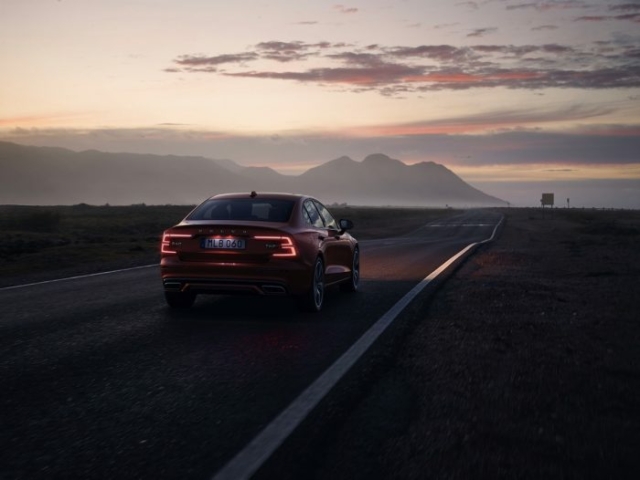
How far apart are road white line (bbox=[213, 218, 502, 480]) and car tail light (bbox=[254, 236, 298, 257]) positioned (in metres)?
1.60

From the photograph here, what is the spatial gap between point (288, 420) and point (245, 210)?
17.7 ft

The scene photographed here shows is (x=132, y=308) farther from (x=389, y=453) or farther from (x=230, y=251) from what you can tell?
(x=389, y=453)

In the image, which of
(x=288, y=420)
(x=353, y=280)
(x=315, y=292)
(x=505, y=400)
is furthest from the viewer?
(x=353, y=280)

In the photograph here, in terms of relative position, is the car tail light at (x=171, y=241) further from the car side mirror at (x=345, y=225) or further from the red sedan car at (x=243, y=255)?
the car side mirror at (x=345, y=225)

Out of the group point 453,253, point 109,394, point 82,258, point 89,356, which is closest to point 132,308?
point 89,356

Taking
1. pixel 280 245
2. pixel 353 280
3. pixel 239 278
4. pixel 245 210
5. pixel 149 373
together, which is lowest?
pixel 149 373

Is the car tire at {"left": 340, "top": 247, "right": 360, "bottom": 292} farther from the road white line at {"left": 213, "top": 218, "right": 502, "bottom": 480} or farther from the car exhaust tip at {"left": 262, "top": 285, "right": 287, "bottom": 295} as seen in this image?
the road white line at {"left": 213, "top": 218, "right": 502, "bottom": 480}

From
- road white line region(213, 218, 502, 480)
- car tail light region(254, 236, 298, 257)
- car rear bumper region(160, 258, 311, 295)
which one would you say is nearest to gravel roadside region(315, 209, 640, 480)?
road white line region(213, 218, 502, 480)

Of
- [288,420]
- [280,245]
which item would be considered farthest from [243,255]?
[288,420]

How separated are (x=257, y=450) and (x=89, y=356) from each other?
10.2ft

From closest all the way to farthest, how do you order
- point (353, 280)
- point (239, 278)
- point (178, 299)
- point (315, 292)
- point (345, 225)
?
point (239, 278) → point (315, 292) → point (178, 299) → point (345, 225) → point (353, 280)

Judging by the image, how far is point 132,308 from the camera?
9.53 metres

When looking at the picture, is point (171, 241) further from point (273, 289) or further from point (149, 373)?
point (149, 373)

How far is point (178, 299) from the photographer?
9.56 metres
